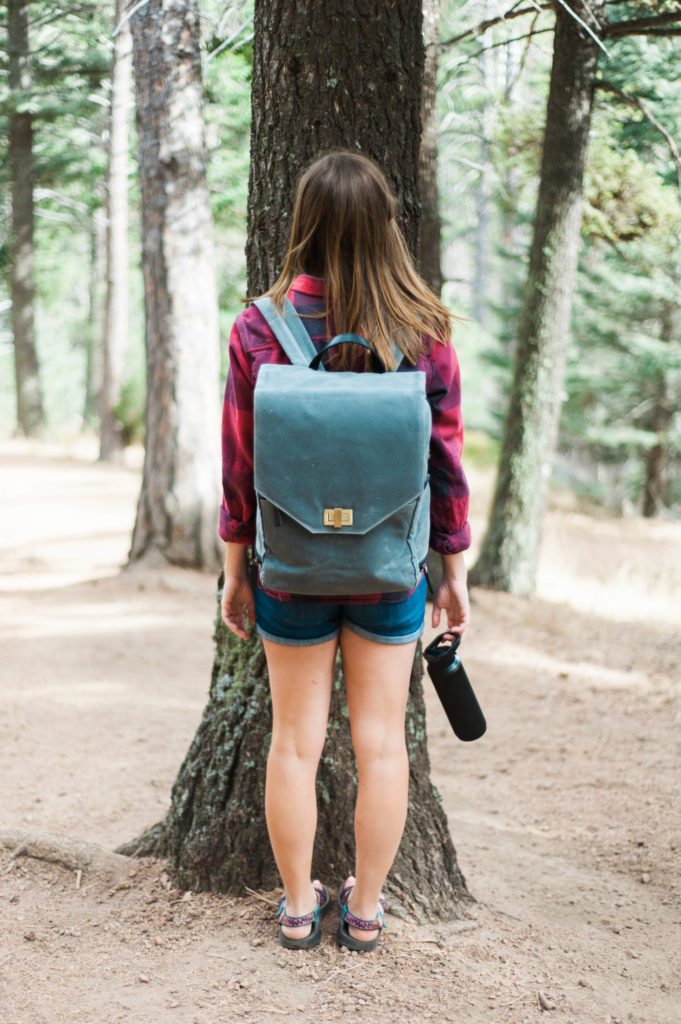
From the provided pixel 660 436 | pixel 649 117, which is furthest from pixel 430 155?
pixel 660 436

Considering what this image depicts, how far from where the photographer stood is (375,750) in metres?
2.47

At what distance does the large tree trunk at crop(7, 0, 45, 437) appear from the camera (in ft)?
48.2

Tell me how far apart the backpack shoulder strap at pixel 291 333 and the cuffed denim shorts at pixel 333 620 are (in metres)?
0.62

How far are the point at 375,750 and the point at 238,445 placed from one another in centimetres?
90

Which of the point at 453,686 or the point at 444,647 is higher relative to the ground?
the point at 444,647

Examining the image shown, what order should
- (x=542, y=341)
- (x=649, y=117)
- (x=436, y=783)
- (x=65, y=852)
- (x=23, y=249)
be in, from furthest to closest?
(x=23, y=249), (x=542, y=341), (x=649, y=117), (x=436, y=783), (x=65, y=852)

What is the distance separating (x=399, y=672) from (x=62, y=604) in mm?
5209

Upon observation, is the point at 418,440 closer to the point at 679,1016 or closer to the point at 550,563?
the point at 679,1016

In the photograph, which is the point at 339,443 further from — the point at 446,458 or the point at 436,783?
the point at 436,783

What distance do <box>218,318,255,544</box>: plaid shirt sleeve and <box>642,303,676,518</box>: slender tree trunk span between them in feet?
40.8

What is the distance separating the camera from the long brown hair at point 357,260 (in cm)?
220

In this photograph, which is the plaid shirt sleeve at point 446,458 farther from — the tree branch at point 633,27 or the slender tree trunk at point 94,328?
the slender tree trunk at point 94,328

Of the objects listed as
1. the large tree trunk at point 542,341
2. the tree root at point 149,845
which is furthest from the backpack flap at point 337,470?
the large tree trunk at point 542,341

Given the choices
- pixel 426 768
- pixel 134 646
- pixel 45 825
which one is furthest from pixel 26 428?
pixel 426 768
